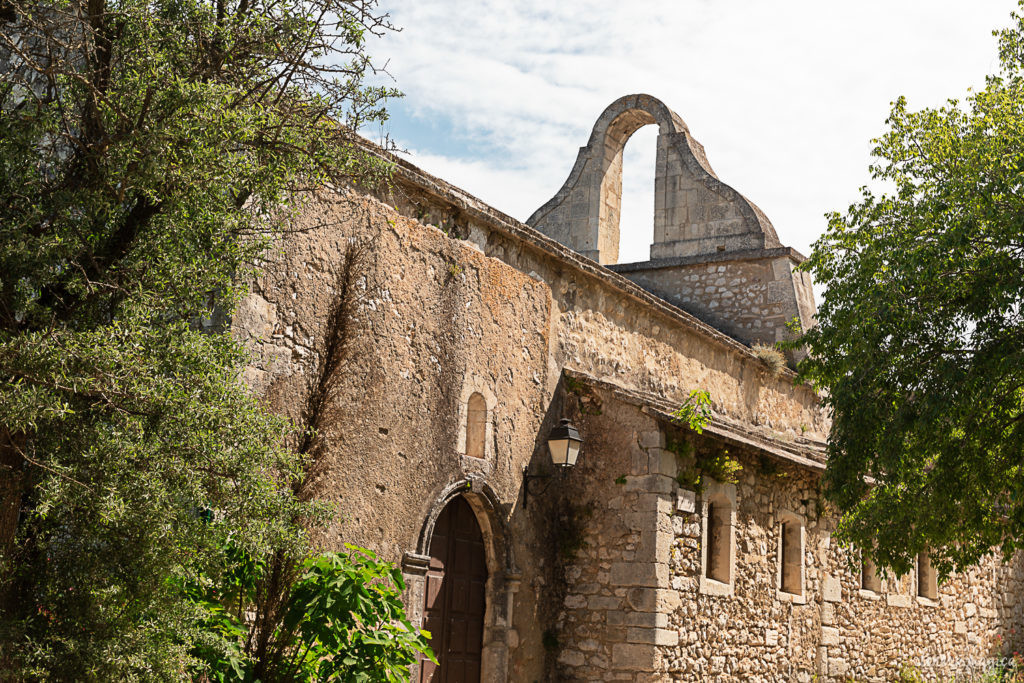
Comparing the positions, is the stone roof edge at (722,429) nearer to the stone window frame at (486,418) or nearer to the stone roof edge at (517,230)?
the stone roof edge at (517,230)

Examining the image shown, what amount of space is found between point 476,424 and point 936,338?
425 centimetres

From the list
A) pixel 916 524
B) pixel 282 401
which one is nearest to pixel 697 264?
pixel 916 524

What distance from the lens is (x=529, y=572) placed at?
9.62 meters

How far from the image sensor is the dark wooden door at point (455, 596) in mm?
8734

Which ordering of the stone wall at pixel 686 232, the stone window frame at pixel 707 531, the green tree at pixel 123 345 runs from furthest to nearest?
the stone wall at pixel 686 232
the stone window frame at pixel 707 531
the green tree at pixel 123 345

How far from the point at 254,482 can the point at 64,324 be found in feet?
3.86

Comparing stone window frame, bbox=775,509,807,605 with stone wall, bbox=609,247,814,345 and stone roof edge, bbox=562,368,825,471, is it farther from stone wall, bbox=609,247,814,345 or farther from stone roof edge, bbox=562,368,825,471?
stone wall, bbox=609,247,814,345

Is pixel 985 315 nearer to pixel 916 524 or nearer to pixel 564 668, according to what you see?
pixel 916 524

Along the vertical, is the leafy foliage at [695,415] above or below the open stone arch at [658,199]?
below

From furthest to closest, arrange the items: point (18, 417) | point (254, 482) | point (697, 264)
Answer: point (697, 264) → point (254, 482) → point (18, 417)

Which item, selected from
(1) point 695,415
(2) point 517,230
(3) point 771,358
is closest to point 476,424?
(2) point 517,230

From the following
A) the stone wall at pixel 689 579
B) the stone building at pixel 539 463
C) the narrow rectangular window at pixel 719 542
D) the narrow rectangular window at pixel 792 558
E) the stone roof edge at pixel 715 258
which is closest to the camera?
the stone building at pixel 539 463

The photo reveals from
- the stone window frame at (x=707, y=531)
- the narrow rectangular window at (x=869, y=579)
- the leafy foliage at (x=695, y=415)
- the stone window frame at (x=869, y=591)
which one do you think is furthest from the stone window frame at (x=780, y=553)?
the leafy foliage at (x=695, y=415)

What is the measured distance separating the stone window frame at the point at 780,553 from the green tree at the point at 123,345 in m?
7.74
